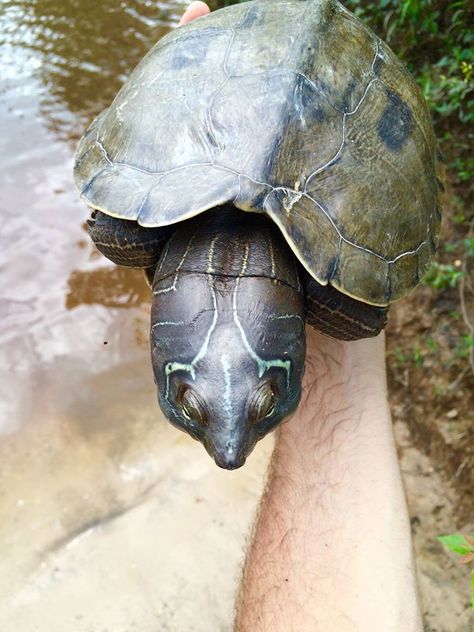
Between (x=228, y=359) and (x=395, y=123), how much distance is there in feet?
3.26

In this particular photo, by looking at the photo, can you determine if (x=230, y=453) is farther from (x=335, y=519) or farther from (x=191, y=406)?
(x=335, y=519)

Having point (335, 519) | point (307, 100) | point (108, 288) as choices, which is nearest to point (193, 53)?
point (307, 100)

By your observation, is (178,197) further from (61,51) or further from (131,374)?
(61,51)

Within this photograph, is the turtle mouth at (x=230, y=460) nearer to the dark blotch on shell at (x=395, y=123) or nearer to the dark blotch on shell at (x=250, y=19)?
the dark blotch on shell at (x=395, y=123)

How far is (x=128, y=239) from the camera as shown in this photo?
202 centimetres

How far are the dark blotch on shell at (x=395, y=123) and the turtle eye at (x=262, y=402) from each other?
0.89m

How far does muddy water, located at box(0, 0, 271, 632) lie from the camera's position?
2.90 m

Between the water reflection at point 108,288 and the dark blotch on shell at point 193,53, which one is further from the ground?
the dark blotch on shell at point 193,53

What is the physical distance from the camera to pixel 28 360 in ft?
11.9

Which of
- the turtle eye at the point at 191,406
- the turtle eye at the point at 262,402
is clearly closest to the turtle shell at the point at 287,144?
the turtle eye at the point at 262,402

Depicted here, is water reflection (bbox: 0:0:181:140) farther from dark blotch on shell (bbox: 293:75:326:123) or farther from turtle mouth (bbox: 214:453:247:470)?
turtle mouth (bbox: 214:453:247:470)

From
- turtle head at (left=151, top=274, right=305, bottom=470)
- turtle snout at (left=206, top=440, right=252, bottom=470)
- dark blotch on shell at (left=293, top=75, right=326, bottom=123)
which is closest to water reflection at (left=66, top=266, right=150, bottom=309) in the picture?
turtle head at (left=151, top=274, right=305, bottom=470)

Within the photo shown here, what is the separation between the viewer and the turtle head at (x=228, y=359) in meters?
1.59

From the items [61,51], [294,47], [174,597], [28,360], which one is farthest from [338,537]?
[61,51]
